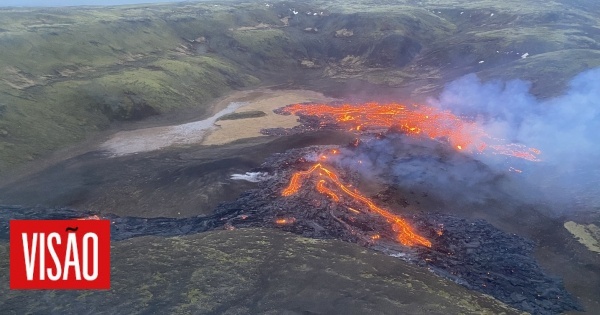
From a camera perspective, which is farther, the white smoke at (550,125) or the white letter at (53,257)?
the white smoke at (550,125)

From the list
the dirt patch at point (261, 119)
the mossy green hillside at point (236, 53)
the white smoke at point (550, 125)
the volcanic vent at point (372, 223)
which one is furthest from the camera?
the mossy green hillside at point (236, 53)

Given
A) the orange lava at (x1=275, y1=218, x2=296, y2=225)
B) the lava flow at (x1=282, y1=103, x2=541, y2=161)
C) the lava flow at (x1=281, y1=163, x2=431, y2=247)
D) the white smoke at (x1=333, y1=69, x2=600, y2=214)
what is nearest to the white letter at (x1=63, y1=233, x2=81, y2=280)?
the orange lava at (x1=275, y1=218, x2=296, y2=225)

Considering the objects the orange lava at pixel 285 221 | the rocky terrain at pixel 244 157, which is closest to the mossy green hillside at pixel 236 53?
the rocky terrain at pixel 244 157

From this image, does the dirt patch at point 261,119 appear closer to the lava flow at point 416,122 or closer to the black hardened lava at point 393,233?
the lava flow at point 416,122

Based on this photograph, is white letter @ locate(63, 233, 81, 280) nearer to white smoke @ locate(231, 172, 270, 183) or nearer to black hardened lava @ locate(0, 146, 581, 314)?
black hardened lava @ locate(0, 146, 581, 314)

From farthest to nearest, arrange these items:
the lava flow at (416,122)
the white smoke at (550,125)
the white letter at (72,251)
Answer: the lava flow at (416,122) < the white smoke at (550,125) < the white letter at (72,251)

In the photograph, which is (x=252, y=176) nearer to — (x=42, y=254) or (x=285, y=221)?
(x=285, y=221)

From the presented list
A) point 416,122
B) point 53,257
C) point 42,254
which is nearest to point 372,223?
point 53,257
